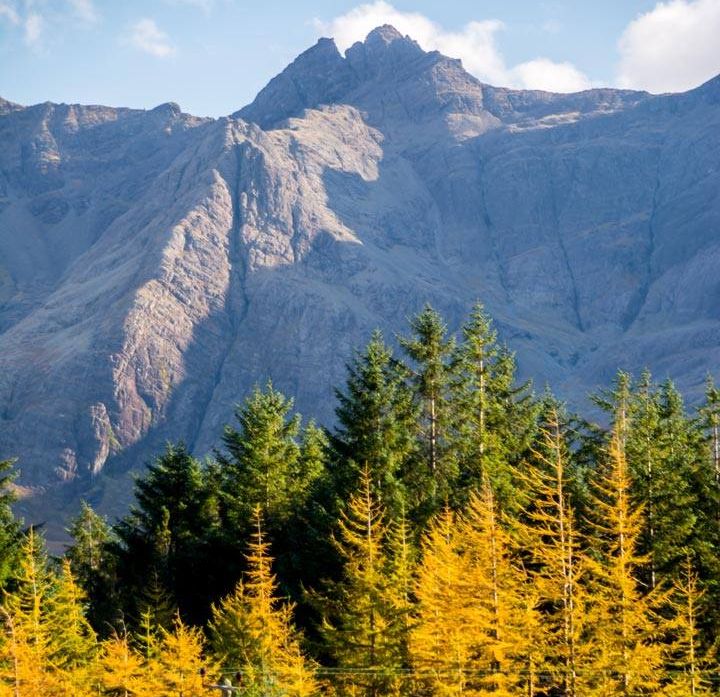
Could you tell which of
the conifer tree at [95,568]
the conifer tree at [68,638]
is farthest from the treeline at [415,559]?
the conifer tree at [95,568]

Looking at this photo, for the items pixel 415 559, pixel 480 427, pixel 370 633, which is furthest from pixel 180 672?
pixel 480 427

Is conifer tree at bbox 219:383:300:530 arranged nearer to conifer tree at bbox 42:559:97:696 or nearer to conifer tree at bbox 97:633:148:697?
conifer tree at bbox 42:559:97:696

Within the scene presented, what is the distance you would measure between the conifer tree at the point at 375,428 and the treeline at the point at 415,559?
0.32 ft

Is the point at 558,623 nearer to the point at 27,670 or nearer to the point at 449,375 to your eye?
the point at 27,670

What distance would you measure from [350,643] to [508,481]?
13239 millimetres

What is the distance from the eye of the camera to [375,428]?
4194cm

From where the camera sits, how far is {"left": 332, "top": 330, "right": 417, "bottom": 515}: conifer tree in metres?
40.6

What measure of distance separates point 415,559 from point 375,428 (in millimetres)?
8020

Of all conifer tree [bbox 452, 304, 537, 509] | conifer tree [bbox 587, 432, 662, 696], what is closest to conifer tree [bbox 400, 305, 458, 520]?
conifer tree [bbox 452, 304, 537, 509]

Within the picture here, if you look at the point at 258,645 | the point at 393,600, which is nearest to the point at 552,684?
the point at 393,600

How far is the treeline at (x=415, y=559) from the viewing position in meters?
24.3

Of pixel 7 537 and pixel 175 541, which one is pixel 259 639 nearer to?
pixel 7 537

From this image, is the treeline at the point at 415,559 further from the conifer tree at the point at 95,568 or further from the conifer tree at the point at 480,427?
the conifer tree at the point at 95,568

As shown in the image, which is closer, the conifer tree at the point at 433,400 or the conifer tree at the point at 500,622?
the conifer tree at the point at 500,622
